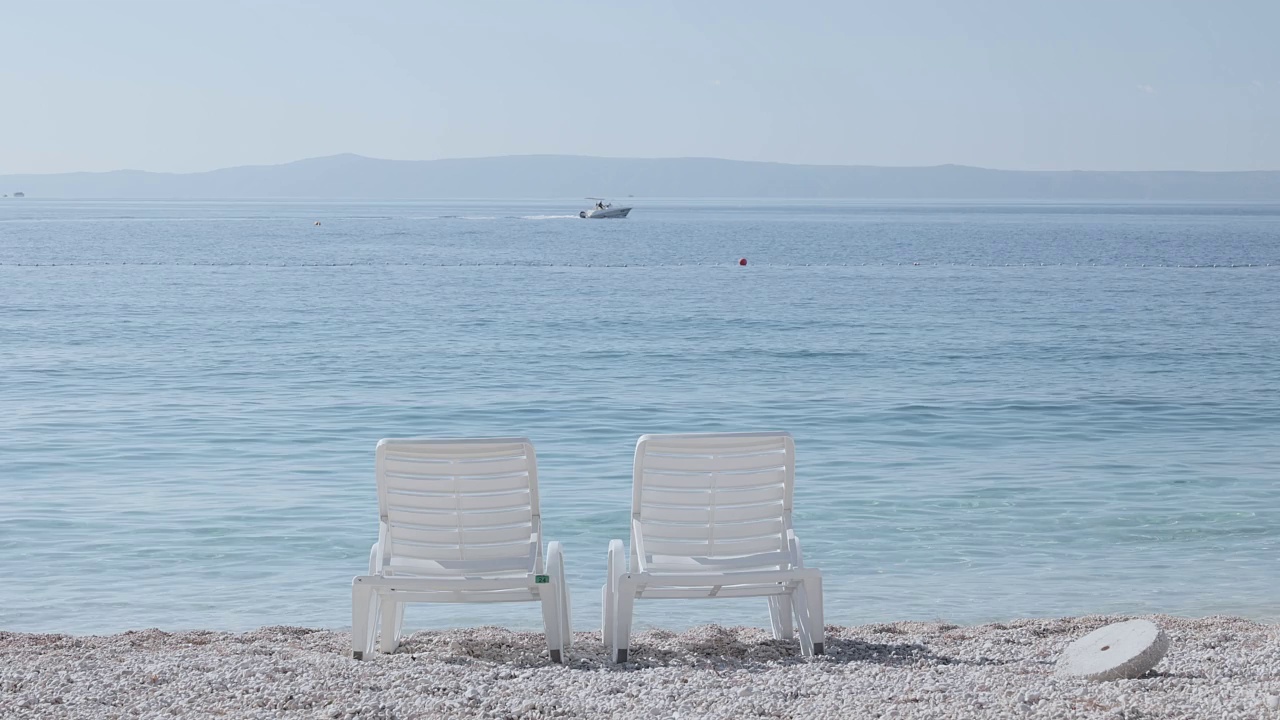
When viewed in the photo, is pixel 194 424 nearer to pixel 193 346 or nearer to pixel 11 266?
pixel 193 346

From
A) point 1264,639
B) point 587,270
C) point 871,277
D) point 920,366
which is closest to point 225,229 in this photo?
point 587,270

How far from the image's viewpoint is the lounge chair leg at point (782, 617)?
19.3ft

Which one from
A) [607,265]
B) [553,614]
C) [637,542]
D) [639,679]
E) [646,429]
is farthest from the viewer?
[607,265]

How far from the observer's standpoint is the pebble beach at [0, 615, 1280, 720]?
425 cm

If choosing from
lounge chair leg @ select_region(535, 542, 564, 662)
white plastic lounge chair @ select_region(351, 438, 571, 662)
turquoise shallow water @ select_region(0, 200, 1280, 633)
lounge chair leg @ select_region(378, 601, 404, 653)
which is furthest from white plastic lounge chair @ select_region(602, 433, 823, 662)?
turquoise shallow water @ select_region(0, 200, 1280, 633)

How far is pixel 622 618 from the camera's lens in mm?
5355

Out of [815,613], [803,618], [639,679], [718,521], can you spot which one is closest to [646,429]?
[718,521]

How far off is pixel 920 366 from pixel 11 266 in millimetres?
43612

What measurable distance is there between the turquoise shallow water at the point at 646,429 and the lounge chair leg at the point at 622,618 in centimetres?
222

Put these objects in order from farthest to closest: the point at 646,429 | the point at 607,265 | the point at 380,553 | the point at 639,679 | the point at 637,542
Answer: the point at 607,265 → the point at 646,429 → the point at 637,542 → the point at 380,553 → the point at 639,679

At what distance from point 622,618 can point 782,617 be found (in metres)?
0.95

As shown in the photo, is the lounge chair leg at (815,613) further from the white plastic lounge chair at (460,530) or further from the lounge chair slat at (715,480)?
the white plastic lounge chair at (460,530)

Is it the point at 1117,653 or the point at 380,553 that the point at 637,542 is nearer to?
the point at 380,553

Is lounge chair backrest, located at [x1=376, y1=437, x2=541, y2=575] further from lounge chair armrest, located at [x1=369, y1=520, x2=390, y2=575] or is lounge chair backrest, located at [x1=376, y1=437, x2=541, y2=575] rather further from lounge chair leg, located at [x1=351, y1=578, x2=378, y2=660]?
lounge chair leg, located at [x1=351, y1=578, x2=378, y2=660]
